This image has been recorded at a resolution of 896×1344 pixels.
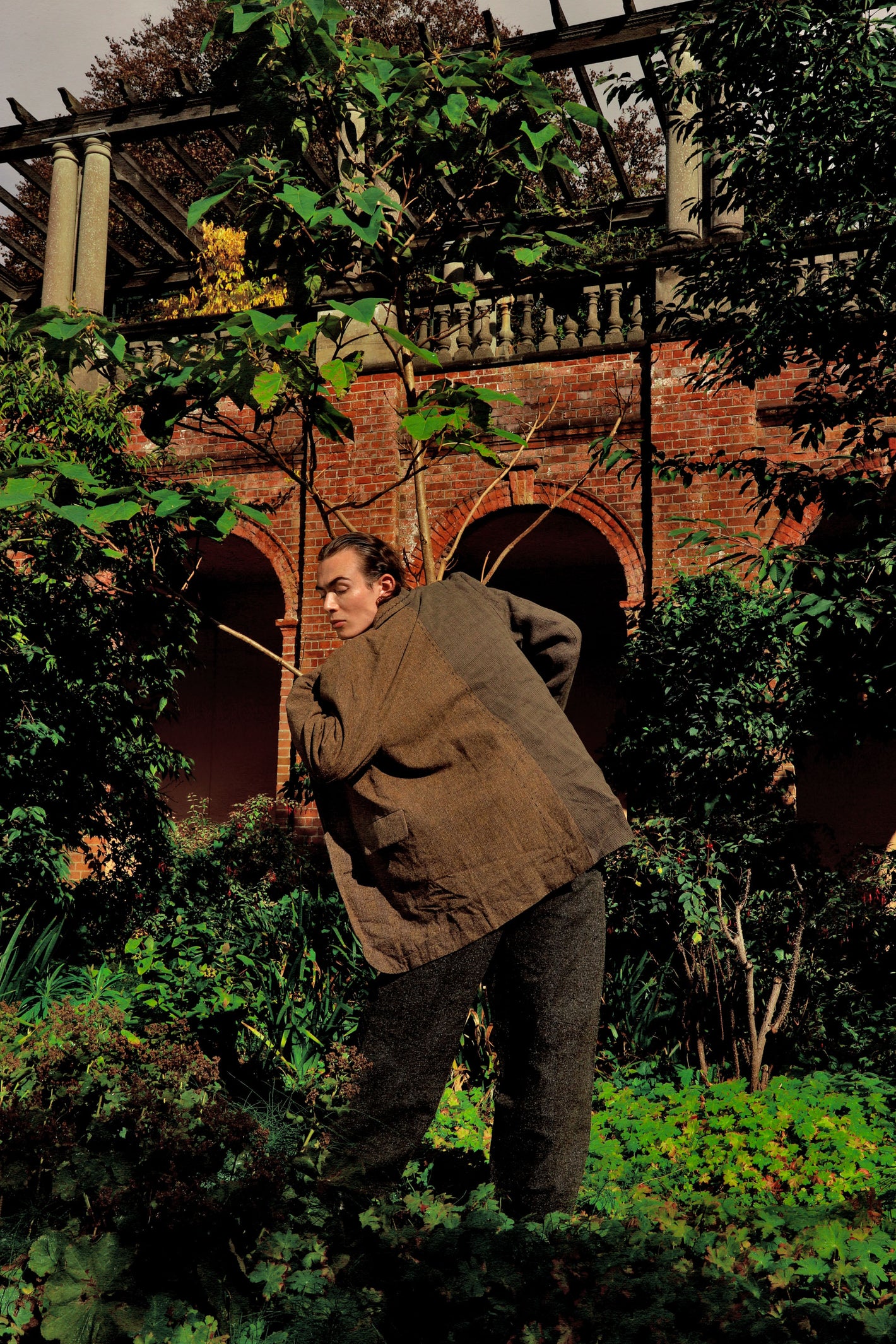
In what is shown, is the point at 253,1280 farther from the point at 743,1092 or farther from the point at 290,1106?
the point at 743,1092

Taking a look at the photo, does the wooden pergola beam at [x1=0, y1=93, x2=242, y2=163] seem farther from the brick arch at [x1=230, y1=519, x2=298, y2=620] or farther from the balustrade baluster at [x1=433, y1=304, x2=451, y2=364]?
the brick arch at [x1=230, y1=519, x2=298, y2=620]

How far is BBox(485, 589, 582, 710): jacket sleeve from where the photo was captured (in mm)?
2762

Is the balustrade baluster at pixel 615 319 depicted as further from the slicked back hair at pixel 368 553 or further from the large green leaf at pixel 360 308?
the slicked back hair at pixel 368 553

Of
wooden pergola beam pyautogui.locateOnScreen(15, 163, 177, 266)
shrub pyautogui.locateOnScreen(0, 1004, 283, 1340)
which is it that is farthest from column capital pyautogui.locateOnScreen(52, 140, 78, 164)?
shrub pyautogui.locateOnScreen(0, 1004, 283, 1340)

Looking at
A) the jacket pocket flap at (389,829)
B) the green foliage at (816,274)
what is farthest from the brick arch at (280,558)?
the jacket pocket flap at (389,829)

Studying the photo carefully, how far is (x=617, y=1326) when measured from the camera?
152cm

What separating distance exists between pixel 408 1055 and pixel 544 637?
1.04 metres

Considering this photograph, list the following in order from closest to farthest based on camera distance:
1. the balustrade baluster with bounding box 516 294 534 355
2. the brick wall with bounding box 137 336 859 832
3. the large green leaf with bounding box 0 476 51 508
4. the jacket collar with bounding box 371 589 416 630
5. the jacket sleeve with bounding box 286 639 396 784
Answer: the jacket sleeve with bounding box 286 639 396 784 → the jacket collar with bounding box 371 589 416 630 → the large green leaf with bounding box 0 476 51 508 → the brick wall with bounding box 137 336 859 832 → the balustrade baluster with bounding box 516 294 534 355

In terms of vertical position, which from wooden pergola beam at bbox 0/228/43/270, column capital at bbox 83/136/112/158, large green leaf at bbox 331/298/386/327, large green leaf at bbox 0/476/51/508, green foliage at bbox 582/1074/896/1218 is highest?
wooden pergola beam at bbox 0/228/43/270

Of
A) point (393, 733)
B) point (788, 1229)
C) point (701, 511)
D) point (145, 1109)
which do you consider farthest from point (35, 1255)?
point (701, 511)

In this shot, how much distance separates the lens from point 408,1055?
243 cm

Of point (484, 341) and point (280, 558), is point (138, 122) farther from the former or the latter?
point (280, 558)

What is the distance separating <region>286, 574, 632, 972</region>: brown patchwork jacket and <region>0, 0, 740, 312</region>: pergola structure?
19.6 feet

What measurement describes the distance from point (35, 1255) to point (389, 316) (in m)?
8.89
